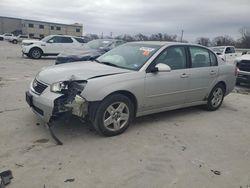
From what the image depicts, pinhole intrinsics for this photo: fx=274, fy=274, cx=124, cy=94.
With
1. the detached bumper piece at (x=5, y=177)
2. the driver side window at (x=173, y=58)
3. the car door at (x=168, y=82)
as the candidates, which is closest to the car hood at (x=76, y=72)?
the car door at (x=168, y=82)

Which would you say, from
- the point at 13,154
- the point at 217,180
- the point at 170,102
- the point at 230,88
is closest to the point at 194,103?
the point at 170,102

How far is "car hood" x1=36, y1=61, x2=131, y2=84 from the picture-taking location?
428 centimetres

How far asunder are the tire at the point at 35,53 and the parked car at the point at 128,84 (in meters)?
13.2

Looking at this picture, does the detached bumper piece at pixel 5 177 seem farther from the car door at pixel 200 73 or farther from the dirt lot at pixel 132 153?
the car door at pixel 200 73

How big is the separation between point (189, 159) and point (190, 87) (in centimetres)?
210

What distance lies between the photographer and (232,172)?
11.7 feet

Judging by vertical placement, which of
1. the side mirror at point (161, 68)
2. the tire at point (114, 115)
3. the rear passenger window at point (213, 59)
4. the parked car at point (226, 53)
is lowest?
the tire at point (114, 115)

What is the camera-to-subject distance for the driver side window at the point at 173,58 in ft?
16.8

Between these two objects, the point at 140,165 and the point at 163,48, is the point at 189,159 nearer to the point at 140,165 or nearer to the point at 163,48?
the point at 140,165

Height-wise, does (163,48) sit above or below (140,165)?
above

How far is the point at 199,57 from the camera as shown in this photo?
5938 mm

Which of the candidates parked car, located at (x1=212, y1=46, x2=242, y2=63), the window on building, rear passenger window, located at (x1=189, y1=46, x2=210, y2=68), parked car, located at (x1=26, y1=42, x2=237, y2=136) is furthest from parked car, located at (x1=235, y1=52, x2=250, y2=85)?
the window on building

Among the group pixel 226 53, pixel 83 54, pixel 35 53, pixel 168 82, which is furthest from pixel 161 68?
pixel 35 53

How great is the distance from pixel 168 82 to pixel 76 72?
1.73 metres
